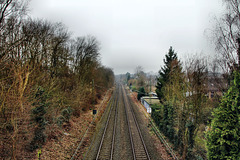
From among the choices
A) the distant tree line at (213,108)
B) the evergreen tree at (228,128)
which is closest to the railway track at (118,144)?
the distant tree line at (213,108)

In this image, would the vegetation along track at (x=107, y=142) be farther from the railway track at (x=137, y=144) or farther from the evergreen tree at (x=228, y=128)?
the evergreen tree at (x=228, y=128)

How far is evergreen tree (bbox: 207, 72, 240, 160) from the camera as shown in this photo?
535 centimetres

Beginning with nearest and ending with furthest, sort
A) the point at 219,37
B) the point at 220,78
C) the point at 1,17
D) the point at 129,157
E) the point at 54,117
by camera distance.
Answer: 1. the point at 1,17
2. the point at 219,37
3. the point at 129,157
4. the point at 220,78
5. the point at 54,117

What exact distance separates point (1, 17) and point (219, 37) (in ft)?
43.6

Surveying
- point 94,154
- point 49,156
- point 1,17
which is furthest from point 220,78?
point 1,17

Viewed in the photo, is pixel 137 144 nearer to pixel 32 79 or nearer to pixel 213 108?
pixel 213 108

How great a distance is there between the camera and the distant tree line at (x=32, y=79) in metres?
6.07

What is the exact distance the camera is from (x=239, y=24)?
7152 mm

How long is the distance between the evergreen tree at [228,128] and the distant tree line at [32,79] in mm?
8571

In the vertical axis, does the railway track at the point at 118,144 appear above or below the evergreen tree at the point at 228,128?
below

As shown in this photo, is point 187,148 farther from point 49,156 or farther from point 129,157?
point 49,156

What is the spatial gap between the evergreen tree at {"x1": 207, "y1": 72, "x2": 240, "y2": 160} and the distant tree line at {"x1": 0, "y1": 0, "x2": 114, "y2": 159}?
8.57 meters

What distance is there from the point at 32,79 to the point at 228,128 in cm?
1072

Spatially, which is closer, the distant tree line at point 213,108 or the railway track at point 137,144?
the distant tree line at point 213,108
